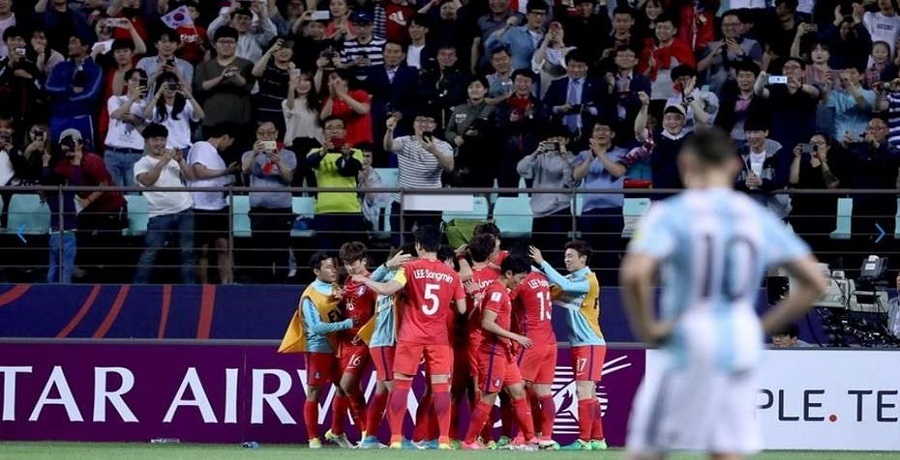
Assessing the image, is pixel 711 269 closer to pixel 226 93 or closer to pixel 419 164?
pixel 419 164

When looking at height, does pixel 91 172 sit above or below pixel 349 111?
below

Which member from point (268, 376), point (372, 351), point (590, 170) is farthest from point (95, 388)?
point (590, 170)

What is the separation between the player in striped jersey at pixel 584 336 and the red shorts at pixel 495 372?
0.69m

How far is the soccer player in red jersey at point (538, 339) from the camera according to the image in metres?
15.3

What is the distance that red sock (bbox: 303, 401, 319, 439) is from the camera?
50.7 ft

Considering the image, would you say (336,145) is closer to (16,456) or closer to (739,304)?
(16,456)

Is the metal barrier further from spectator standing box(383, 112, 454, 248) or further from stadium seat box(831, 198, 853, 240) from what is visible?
spectator standing box(383, 112, 454, 248)

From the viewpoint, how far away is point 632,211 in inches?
701

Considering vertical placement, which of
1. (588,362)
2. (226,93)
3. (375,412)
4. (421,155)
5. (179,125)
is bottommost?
(375,412)

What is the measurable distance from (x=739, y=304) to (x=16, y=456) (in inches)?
350

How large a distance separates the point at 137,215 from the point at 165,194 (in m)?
0.47

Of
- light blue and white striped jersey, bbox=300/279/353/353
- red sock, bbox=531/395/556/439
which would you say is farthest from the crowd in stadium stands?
red sock, bbox=531/395/556/439

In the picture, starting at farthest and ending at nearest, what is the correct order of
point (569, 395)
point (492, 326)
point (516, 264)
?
Answer: point (569, 395) → point (516, 264) → point (492, 326)

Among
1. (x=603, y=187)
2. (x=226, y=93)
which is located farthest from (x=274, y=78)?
(x=603, y=187)
